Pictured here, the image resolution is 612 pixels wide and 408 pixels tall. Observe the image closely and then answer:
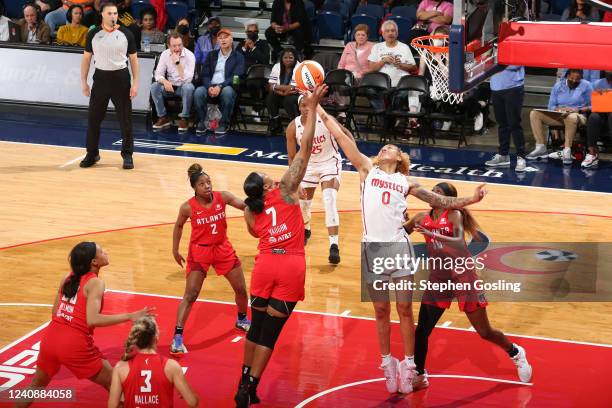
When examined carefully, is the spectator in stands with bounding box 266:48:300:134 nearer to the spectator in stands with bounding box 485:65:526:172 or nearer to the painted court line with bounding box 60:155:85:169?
the painted court line with bounding box 60:155:85:169

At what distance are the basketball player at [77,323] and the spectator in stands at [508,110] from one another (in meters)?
9.35

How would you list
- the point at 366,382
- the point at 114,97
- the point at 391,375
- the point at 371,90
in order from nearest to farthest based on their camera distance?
the point at 391,375, the point at 366,382, the point at 114,97, the point at 371,90

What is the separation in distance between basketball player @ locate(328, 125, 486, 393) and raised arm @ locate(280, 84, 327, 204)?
0.56 metres

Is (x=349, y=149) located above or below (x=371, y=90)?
above

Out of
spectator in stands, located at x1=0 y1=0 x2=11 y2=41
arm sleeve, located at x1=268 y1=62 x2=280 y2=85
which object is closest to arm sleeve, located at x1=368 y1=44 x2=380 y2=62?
arm sleeve, located at x1=268 y1=62 x2=280 y2=85

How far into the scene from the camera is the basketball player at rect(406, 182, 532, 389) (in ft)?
27.0

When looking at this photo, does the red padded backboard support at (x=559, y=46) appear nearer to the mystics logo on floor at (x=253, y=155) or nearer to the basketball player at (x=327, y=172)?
the basketball player at (x=327, y=172)

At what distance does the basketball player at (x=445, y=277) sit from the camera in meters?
8.23

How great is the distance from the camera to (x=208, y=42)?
1859 centimetres

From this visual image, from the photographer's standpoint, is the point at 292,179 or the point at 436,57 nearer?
the point at 292,179

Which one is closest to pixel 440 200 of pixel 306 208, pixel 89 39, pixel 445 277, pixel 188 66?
pixel 445 277

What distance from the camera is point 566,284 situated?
1109 cm

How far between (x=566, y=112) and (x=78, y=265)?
34.3ft

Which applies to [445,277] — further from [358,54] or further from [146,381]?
[358,54]
